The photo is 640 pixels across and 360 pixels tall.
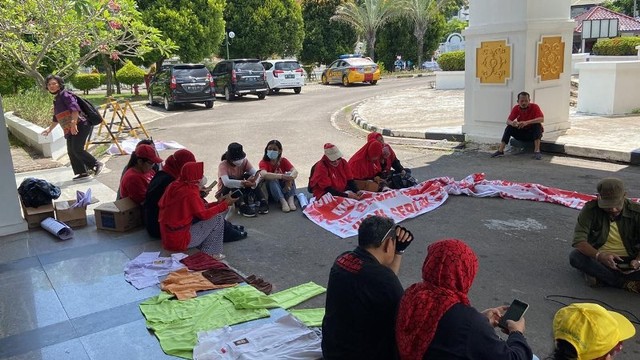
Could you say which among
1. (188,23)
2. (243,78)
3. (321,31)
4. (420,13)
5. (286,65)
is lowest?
(243,78)

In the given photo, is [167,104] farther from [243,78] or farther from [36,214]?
[36,214]

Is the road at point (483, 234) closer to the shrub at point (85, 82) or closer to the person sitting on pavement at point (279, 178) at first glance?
the person sitting on pavement at point (279, 178)

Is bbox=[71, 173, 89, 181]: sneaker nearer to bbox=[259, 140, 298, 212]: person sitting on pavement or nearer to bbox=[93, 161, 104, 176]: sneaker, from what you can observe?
bbox=[93, 161, 104, 176]: sneaker

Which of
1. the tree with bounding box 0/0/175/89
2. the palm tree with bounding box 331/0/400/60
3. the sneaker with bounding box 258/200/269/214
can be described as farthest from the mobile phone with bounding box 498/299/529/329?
the palm tree with bounding box 331/0/400/60

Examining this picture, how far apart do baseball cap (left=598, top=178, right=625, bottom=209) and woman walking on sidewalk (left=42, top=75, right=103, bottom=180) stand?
808 cm

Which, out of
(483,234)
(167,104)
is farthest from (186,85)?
(483,234)

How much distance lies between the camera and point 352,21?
1540 inches

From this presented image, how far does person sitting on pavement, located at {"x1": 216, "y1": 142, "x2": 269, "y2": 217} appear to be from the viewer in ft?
25.2

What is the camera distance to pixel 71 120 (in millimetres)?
9523

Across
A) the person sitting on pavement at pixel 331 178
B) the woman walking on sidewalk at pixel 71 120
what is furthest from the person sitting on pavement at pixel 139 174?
the woman walking on sidewalk at pixel 71 120

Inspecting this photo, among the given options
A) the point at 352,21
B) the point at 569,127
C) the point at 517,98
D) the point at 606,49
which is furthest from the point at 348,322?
the point at 352,21

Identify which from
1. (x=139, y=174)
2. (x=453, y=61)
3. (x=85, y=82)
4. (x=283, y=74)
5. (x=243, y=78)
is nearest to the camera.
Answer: (x=139, y=174)

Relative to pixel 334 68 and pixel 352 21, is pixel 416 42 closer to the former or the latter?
pixel 352 21

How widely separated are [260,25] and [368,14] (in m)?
8.62
